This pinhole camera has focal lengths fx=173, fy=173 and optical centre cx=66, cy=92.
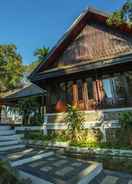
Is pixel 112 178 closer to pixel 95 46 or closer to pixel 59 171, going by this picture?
pixel 59 171

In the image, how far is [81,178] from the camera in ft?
16.4

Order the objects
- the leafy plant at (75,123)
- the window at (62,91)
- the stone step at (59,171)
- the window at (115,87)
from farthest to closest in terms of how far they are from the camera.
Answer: the window at (62,91) → the window at (115,87) → the leafy plant at (75,123) → the stone step at (59,171)

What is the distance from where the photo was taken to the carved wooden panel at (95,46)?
10016mm

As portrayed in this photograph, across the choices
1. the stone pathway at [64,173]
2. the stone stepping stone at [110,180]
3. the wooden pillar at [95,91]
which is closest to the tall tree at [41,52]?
the wooden pillar at [95,91]

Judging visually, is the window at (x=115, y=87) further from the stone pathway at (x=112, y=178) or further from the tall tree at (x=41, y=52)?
the tall tree at (x=41, y=52)

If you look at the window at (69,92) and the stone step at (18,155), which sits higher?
the window at (69,92)

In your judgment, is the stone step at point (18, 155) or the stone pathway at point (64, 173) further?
the stone step at point (18, 155)

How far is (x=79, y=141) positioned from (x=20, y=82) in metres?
23.3

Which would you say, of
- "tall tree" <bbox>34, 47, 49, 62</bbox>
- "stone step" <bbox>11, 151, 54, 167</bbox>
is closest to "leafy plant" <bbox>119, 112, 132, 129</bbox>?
"stone step" <bbox>11, 151, 54, 167</bbox>

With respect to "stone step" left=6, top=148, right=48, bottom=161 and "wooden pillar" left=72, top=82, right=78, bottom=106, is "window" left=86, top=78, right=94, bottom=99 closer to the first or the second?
"wooden pillar" left=72, top=82, right=78, bottom=106

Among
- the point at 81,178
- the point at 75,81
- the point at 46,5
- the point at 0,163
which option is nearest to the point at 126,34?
the point at 75,81

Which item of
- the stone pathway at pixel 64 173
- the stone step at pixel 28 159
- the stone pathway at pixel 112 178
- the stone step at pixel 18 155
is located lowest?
the stone pathway at pixel 112 178

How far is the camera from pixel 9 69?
28.3m

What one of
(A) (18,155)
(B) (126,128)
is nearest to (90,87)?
(B) (126,128)
